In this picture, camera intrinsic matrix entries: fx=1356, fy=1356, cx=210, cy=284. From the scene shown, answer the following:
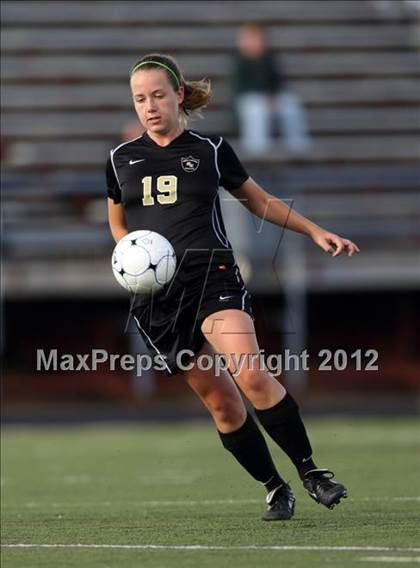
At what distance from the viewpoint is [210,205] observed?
6273 mm

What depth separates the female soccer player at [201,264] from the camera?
20.0ft

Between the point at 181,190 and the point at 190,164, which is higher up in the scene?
the point at 190,164

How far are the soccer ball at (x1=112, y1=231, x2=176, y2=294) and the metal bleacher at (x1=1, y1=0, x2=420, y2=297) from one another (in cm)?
939

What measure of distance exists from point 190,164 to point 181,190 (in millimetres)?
128

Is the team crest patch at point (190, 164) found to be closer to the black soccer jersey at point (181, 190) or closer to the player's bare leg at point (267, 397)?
the black soccer jersey at point (181, 190)

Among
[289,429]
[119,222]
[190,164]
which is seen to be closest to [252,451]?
[289,429]

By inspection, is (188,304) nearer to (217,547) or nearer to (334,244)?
(334,244)

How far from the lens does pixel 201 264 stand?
6.15 metres

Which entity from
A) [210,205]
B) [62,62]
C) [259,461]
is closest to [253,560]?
[259,461]

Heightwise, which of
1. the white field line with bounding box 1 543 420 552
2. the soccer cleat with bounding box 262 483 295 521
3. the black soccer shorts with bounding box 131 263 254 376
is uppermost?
the black soccer shorts with bounding box 131 263 254 376

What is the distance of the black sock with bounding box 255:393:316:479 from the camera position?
242 inches

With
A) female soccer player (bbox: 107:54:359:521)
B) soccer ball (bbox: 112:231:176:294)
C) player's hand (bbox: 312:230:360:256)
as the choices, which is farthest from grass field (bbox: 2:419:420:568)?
player's hand (bbox: 312:230:360:256)

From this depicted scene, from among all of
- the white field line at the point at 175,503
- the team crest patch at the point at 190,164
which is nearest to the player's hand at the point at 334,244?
the team crest patch at the point at 190,164

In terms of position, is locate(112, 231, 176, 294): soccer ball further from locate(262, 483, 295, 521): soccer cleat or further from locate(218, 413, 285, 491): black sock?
locate(262, 483, 295, 521): soccer cleat
